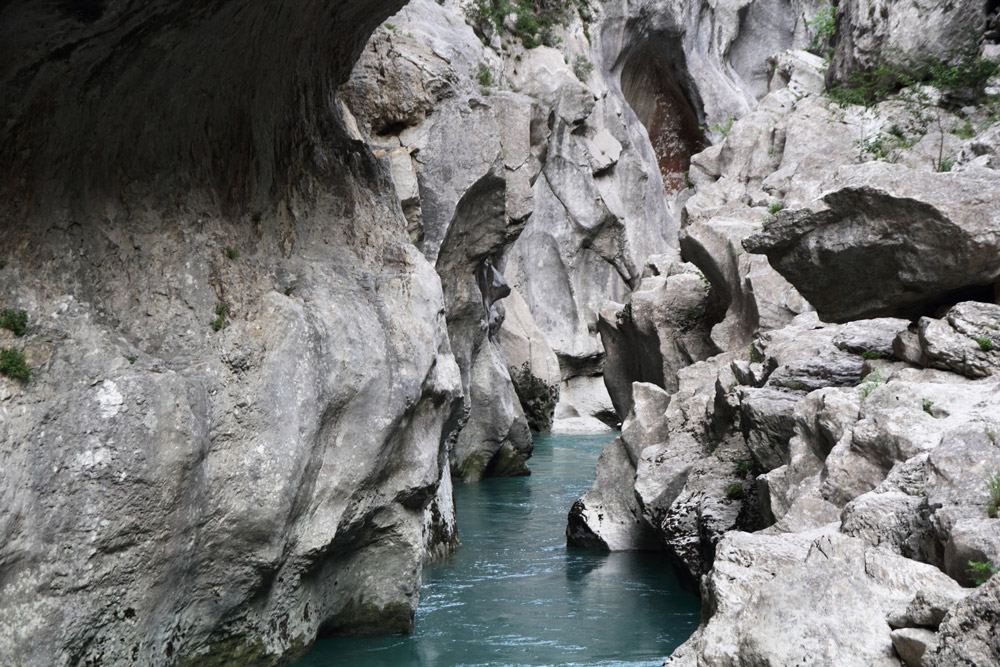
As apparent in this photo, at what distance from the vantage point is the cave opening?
44344 millimetres

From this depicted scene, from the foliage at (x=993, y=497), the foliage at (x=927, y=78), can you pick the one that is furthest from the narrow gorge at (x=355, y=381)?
the foliage at (x=927, y=78)

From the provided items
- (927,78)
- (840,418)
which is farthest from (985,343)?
(927,78)

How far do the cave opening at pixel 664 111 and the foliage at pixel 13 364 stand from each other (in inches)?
1564

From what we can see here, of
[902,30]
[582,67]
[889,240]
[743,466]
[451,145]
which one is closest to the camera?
[889,240]

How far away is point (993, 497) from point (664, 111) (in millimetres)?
43465

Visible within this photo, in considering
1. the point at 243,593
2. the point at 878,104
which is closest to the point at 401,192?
the point at 243,593

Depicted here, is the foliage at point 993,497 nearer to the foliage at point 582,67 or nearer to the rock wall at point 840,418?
the rock wall at point 840,418

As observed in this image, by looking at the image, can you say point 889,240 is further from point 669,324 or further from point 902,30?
point 902,30

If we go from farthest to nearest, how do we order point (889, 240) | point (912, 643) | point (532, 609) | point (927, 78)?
point (927, 78)
point (532, 609)
point (889, 240)
point (912, 643)

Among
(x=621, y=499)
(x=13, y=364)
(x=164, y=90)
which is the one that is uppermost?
(x=164, y=90)

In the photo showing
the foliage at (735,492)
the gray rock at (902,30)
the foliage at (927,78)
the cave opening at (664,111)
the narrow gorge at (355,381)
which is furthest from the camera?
the cave opening at (664,111)

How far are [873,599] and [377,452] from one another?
213 inches

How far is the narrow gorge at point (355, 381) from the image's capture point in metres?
6.29

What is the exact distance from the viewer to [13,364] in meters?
6.82
